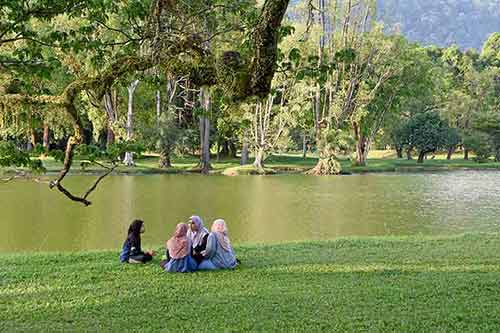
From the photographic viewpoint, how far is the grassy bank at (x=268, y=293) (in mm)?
5367

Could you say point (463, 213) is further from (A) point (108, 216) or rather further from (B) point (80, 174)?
(B) point (80, 174)

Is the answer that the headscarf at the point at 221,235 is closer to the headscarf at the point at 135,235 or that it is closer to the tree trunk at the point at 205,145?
the headscarf at the point at 135,235

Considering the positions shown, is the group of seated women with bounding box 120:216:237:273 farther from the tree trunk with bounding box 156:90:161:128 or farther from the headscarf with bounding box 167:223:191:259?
the tree trunk with bounding box 156:90:161:128

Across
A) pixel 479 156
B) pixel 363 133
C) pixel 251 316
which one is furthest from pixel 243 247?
pixel 479 156

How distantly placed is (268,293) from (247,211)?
10801mm

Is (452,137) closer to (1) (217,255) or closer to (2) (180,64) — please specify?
(1) (217,255)

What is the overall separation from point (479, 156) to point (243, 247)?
44.8m

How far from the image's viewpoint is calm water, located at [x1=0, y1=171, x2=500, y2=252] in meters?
13.2

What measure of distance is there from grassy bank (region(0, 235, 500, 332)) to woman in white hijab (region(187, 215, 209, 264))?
0.38m

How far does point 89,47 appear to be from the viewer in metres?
5.66

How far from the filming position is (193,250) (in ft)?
26.4

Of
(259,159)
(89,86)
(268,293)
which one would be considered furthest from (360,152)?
(89,86)

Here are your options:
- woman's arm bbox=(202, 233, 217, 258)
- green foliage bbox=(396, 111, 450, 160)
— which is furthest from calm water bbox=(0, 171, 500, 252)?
green foliage bbox=(396, 111, 450, 160)

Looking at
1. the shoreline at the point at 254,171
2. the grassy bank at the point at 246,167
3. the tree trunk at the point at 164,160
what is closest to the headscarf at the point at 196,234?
the shoreline at the point at 254,171
